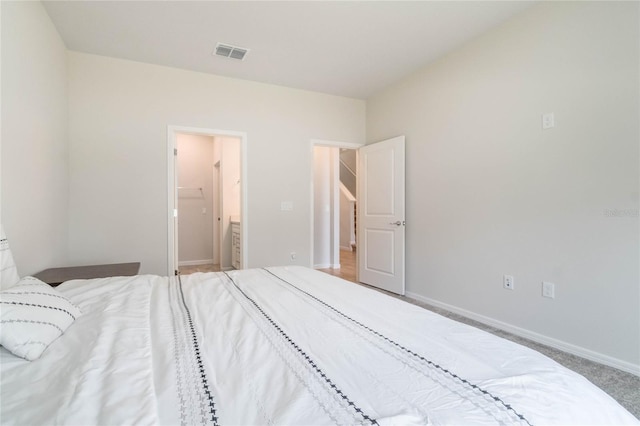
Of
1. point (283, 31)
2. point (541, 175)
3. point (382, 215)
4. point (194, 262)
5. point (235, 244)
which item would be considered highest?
point (283, 31)

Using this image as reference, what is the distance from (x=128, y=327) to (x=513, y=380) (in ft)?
3.78

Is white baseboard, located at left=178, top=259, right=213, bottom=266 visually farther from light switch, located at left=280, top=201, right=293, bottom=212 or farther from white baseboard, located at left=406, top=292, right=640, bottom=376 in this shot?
white baseboard, located at left=406, top=292, right=640, bottom=376

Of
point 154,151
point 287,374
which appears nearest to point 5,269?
point 287,374

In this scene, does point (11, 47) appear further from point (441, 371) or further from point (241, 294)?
point (441, 371)

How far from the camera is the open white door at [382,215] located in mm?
3840

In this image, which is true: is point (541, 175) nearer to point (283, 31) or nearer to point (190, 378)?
point (283, 31)

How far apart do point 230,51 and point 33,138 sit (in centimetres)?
183

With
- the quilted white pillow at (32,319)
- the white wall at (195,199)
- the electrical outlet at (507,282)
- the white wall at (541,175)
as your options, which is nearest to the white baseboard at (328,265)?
the white wall at (195,199)

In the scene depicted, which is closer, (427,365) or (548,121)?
(427,365)

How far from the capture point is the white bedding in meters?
0.65

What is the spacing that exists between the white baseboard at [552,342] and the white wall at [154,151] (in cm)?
202

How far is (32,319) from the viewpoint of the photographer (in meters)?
0.97

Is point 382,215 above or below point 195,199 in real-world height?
below

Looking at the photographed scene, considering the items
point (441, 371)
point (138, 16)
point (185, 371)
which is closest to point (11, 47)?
point (138, 16)
